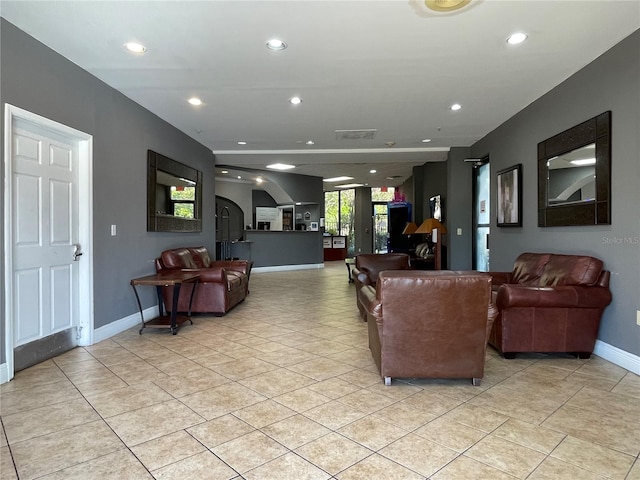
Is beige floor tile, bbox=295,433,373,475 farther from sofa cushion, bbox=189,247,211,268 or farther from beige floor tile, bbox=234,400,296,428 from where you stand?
sofa cushion, bbox=189,247,211,268

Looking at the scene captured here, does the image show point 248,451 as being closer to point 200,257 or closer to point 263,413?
point 263,413

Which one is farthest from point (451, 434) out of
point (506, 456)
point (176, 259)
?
point (176, 259)

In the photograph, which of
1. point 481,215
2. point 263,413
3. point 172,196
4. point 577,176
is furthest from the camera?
point 481,215

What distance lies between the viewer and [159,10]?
2.70 m

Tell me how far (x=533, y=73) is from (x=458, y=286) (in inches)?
104

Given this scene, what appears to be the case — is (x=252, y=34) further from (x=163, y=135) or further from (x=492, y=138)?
(x=492, y=138)

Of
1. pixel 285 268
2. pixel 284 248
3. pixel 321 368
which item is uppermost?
pixel 284 248

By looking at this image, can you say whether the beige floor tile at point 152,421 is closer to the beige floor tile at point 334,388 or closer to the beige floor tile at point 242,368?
the beige floor tile at point 242,368

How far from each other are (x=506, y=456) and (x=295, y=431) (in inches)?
43.0

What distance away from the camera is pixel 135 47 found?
322 cm

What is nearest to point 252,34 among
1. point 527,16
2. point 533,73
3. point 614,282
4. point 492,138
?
point 527,16

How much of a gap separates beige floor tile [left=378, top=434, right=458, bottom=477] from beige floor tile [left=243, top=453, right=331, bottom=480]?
363 millimetres

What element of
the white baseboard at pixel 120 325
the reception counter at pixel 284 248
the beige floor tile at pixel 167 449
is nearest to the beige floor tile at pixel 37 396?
the beige floor tile at pixel 167 449

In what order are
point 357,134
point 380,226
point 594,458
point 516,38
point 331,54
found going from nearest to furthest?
point 594,458, point 516,38, point 331,54, point 357,134, point 380,226
